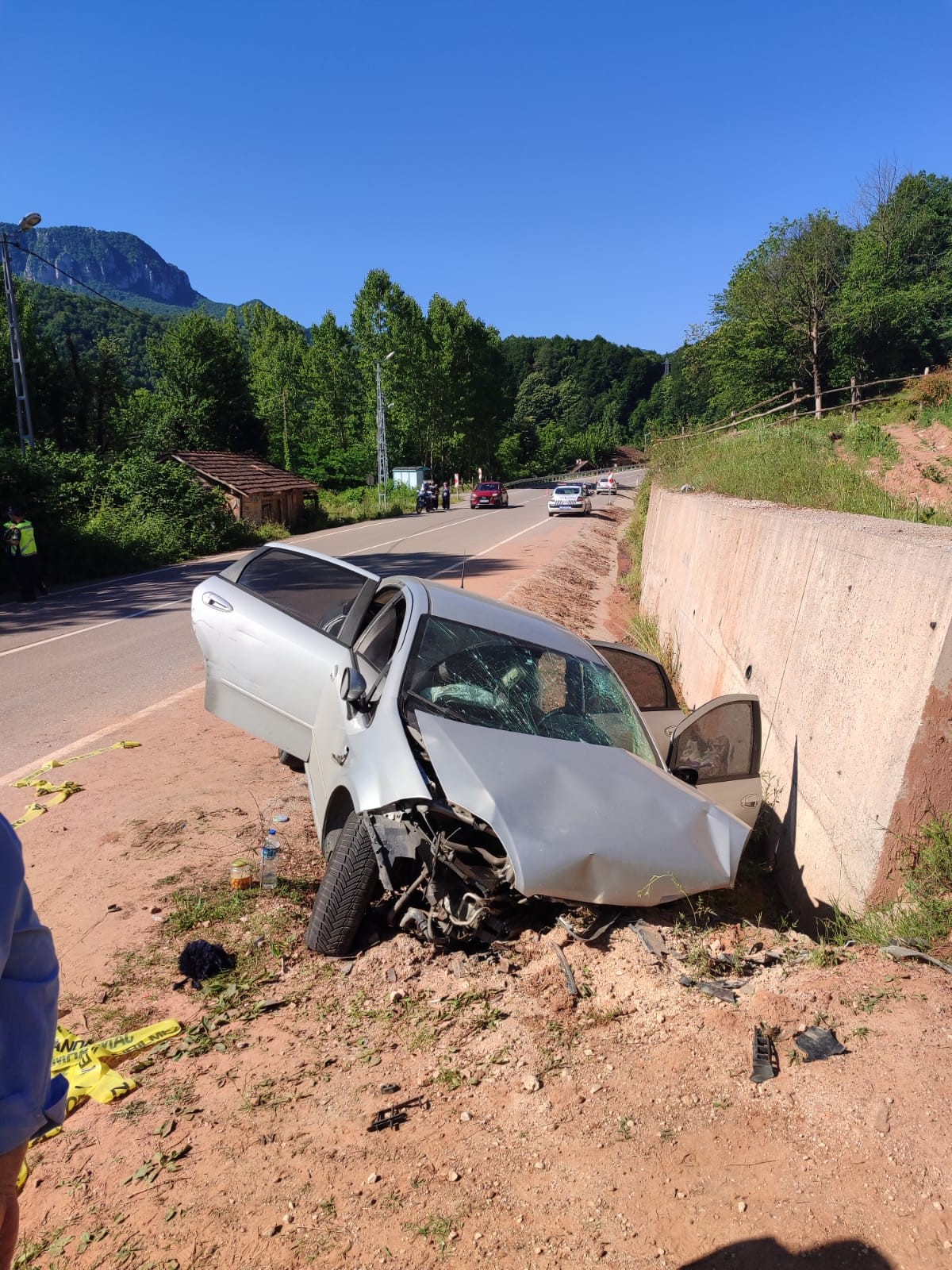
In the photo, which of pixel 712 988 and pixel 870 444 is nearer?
pixel 712 988

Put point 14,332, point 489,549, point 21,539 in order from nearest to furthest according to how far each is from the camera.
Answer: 1. point 21,539
2. point 14,332
3. point 489,549

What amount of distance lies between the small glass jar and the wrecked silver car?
53cm

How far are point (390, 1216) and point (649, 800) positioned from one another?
197 cm

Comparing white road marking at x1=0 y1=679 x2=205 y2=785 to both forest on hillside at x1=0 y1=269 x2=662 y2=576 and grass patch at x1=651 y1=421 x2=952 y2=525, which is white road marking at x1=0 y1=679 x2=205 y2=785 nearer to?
grass patch at x1=651 y1=421 x2=952 y2=525

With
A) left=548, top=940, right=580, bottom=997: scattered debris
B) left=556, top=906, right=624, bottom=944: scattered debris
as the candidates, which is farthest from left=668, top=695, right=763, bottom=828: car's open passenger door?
left=548, top=940, right=580, bottom=997: scattered debris

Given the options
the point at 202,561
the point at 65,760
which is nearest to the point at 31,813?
the point at 65,760

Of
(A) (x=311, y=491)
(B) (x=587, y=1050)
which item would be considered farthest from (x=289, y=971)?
(A) (x=311, y=491)

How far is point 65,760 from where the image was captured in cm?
725

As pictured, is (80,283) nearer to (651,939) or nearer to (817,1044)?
(651,939)

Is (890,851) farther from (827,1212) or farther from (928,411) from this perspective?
(928,411)

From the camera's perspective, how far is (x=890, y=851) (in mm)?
4016

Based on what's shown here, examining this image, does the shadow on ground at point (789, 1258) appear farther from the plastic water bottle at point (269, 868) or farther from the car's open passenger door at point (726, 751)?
the plastic water bottle at point (269, 868)

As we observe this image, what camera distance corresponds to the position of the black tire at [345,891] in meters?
4.09

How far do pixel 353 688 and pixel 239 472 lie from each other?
91.7 ft
